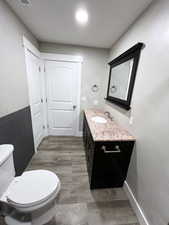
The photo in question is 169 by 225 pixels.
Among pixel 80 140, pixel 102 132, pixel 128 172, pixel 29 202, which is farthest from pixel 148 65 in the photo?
pixel 80 140

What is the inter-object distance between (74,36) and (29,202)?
258cm

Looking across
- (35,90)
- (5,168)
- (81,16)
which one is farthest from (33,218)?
(81,16)

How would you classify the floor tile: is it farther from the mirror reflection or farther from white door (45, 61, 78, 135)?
white door (45, 61, 78, 135)

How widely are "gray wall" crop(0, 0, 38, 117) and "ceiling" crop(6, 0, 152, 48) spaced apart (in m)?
0.16

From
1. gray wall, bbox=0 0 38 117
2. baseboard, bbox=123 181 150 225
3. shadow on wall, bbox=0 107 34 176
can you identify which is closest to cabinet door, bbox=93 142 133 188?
baseboard, bbox=123 181 150 225

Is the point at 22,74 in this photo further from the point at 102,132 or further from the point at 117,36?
the point at 117,36

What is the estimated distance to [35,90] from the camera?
2283 mm

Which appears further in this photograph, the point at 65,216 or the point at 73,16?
the point at 73,16

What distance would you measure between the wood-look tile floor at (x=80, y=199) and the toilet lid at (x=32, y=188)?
1.66 feet

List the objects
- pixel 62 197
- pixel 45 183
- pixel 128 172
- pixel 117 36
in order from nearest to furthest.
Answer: pixel 45 183, pixel 62 197, pixel 128 172, pixel 117 36

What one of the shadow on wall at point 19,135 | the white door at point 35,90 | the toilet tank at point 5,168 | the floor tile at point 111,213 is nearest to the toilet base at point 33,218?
the toilet tank at point 5,168

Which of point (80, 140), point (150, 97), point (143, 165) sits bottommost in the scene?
point (80, 140)

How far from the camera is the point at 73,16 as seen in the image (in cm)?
150

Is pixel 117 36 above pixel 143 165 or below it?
above
